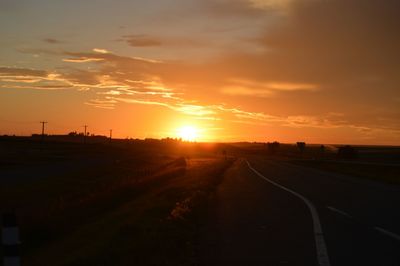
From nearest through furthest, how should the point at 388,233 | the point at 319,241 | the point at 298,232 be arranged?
the point at 319,241, the point at 388,233, the point at 298,232

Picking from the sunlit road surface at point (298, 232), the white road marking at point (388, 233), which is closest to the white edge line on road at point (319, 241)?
the sunlit road surface at point (298, 232)

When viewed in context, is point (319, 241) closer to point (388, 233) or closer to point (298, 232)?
point (298, 232)

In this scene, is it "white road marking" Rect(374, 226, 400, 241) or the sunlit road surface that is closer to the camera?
the sunlit road surface

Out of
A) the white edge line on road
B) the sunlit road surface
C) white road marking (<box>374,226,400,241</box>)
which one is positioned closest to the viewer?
the white edge line on road

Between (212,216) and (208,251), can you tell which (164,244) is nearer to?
(208,251)

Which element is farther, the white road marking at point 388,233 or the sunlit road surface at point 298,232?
Answer: the white road marking at point 388,233

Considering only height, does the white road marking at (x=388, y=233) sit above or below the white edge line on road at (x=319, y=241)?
above

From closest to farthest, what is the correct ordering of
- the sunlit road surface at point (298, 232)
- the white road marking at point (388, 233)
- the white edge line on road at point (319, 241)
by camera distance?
1. the white edge line on road at point (319, 241)
2. the sunlit road surface at point (298, 232)
3. the white road marking at point (388, 233)

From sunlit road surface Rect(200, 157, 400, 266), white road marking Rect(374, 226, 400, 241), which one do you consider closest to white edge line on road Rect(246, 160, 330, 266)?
sunlit road surface Rect(200, 157, 400, 266)

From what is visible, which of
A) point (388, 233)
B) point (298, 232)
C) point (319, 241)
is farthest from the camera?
point (298, 232)

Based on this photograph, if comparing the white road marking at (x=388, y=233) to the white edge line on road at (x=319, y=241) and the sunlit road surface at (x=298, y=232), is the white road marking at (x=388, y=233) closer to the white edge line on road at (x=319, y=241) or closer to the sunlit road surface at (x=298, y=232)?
the sunlit road surface at (x=298, y=232)

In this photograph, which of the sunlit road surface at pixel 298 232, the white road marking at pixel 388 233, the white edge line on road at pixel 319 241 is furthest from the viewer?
the white road marking at pixel 388 233

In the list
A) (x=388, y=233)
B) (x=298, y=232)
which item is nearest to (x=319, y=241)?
(x=298, y=232)

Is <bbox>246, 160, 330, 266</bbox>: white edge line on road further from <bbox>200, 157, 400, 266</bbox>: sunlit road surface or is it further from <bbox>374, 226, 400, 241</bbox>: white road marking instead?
<bbox>374, 226, 400, 241</bbox>: white road marking
